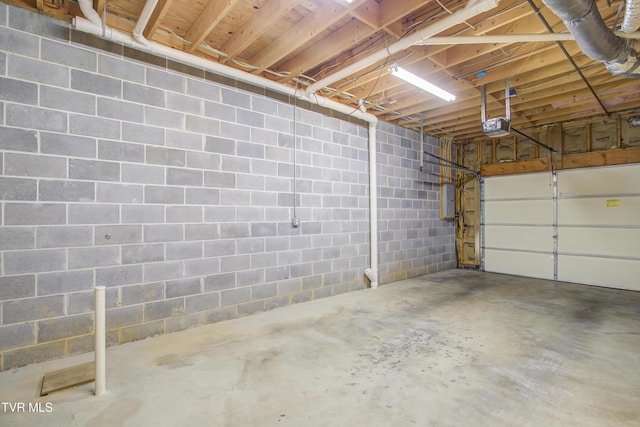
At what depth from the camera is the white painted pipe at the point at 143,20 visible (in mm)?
2352

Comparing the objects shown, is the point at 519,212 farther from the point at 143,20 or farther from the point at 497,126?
the point at 143,20

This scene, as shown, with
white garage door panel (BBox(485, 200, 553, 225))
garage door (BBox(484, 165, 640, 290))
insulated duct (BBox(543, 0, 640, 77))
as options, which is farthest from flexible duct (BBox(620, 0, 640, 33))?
white garage door panel (BBox(485, 200, 553, 225))

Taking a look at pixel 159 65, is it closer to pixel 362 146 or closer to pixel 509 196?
pixel 362 146

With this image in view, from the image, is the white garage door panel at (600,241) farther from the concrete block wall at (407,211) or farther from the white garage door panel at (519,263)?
the concrete block wall at (407,211)

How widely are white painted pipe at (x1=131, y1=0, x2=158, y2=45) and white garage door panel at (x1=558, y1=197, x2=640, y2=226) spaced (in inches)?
263

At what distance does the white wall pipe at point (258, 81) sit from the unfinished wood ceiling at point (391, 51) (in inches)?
5.3

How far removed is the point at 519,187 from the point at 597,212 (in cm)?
126

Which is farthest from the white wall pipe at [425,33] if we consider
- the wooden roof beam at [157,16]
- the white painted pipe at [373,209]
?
the wooden roof beam at [157,16]

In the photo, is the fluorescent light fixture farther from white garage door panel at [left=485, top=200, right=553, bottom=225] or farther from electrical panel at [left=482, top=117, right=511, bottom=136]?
white garage door panel at [left=485, top=200, right=553, bottom=225]

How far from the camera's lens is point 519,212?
6.19 metres

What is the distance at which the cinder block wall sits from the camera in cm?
242

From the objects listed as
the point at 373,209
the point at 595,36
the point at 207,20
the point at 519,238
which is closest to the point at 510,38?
the point at 595,36

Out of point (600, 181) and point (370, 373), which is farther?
point (600, 181)

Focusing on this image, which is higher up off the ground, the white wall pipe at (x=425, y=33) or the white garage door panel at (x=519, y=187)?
the white wall pipe at (x=425, y=33)
